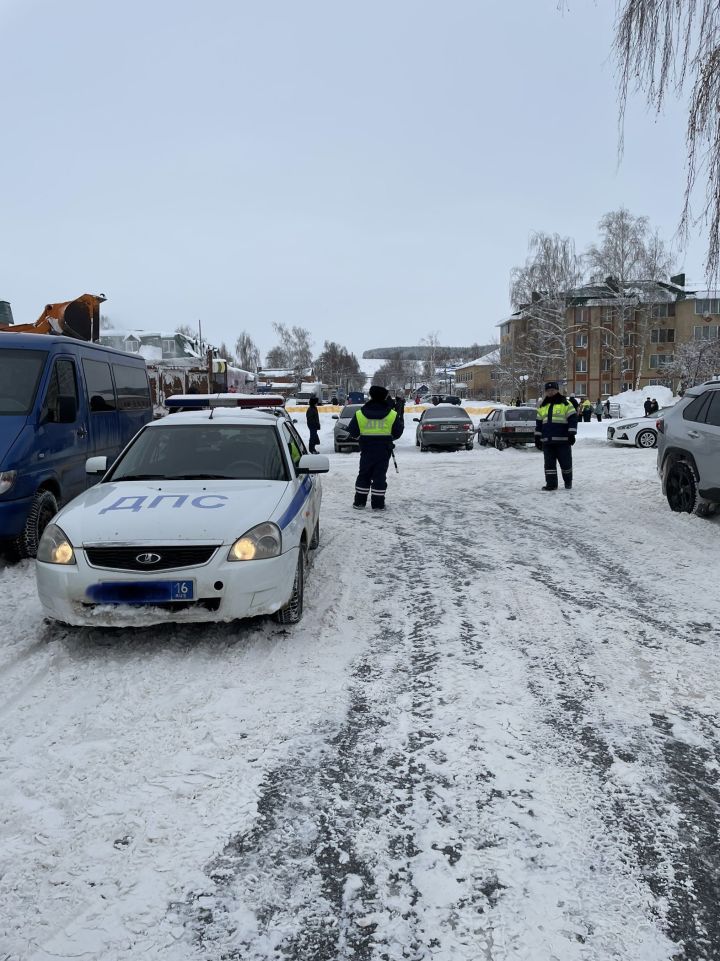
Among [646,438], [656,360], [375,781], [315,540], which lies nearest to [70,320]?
[315,540]

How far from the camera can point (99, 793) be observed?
9.03 ft

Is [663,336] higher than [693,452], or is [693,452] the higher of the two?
[663,336]

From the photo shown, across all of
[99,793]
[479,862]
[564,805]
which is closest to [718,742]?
[564,805]

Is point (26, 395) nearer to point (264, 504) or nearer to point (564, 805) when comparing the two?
point (264, 504)

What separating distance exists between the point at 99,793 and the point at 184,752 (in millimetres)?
408

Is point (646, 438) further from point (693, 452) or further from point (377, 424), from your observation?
point (377, 424)

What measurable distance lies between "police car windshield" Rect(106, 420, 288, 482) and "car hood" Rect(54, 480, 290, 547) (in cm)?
25

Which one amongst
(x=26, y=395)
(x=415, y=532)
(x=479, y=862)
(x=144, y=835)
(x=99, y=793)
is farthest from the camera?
(x=415, y=532)

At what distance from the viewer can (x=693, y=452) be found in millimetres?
8102

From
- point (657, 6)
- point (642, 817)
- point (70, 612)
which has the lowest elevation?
point (642, 817)

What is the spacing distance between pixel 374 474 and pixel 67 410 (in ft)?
13.3

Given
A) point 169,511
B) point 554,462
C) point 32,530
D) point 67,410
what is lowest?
point 32,530

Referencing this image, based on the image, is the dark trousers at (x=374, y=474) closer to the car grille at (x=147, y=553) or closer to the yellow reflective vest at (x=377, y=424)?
the yellow reflective vest at (x=377, y=424)

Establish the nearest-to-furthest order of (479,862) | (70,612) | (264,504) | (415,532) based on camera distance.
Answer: (479,862), (70,612), (264,504), (415,532)
